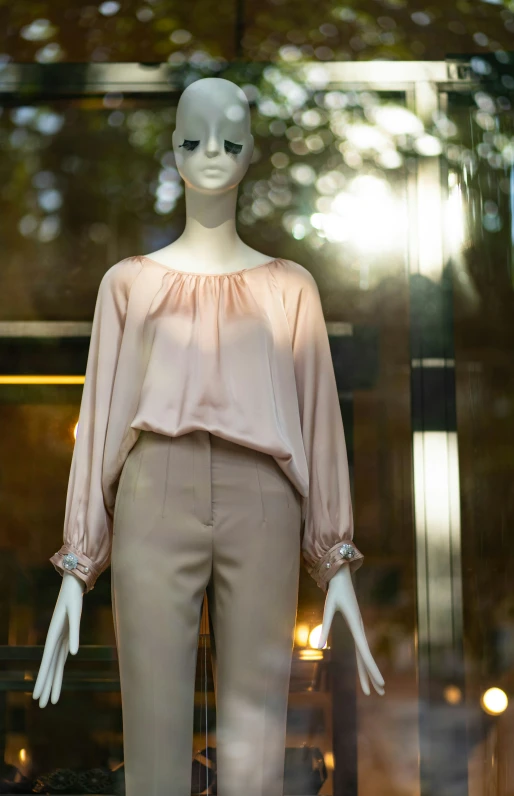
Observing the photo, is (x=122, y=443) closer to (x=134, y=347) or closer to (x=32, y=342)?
(x=134, y=347)

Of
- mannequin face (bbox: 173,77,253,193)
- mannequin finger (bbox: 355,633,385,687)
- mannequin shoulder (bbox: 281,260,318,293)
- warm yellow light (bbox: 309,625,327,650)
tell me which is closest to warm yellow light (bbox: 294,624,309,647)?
warm yellow light (bbox: 309,625,327,650)

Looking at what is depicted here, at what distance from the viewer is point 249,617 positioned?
166cm

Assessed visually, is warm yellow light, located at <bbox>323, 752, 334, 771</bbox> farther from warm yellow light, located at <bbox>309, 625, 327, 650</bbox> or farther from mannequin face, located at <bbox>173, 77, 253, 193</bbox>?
mannequin face, located at <bbox>173, 77, 253, 193</bbox>

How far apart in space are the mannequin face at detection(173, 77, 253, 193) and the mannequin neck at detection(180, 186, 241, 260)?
2 cm

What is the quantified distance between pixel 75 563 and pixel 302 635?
0.58 meters

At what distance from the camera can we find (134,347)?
5.88 feet

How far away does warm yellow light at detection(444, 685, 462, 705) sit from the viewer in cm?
215

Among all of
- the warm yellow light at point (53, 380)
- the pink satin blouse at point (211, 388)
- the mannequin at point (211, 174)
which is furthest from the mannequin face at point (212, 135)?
the warm yellow light at point (53, 380)

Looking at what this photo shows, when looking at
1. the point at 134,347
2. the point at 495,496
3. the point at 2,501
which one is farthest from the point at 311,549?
the point at 2,501

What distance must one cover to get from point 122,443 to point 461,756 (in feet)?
3.44

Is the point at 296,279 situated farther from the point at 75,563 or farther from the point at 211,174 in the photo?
the point at 75,563

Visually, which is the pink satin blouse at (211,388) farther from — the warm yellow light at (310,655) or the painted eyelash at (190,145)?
the warm yellow light at (310,655)

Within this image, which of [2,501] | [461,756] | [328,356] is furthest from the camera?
[2,501]

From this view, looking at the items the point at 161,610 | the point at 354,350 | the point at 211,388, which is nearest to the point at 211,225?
the point at 211,388
